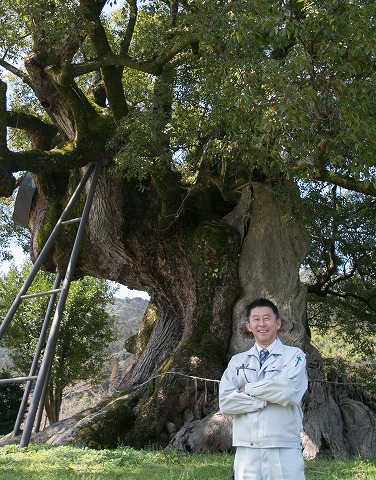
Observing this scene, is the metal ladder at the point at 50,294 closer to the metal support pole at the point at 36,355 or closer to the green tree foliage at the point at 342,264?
the metal support pole at the point at 36,355

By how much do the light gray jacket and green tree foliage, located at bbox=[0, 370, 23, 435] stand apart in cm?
1948

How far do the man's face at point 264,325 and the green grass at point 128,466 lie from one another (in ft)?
8.36

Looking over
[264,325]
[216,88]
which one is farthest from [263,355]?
[216,88]

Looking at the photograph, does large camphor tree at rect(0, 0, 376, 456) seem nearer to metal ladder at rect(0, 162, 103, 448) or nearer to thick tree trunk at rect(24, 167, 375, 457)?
thick tree trunk at rect(24, 167, 375, 457)

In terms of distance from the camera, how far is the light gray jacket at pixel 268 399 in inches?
120

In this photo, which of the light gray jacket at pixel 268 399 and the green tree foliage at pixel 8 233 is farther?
the green tree foliage at pixel 8 233

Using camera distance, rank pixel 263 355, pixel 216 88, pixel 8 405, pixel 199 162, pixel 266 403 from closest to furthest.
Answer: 1. pixel 266 403
2. pixel 263 355
3. pixel 216 88
4. pixel 199 162
5. pixel 8 405

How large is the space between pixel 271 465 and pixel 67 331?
19407 mm

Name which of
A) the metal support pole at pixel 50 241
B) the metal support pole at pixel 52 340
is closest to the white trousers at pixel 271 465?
the metal support pole at pixel 52 340

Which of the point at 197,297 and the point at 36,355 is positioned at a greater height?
the point at 197,297

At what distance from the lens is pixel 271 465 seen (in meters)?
2.98

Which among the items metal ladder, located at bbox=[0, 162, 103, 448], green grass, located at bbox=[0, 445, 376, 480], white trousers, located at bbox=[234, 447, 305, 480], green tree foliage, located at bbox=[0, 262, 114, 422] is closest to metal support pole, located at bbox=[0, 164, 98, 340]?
metal ladder, located at bbox=[0, 162, 103, 448]

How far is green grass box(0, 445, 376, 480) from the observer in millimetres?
5523

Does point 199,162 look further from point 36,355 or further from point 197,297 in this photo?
point 36,355
